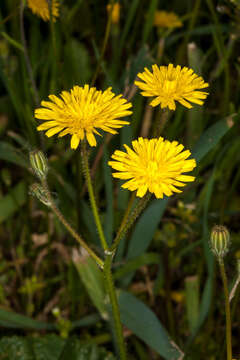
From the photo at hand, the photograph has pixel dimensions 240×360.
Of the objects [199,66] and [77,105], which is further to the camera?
[199,66]

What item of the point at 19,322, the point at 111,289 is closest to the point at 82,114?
the point at 111,289

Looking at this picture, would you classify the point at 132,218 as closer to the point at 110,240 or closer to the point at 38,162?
the point at 38,162

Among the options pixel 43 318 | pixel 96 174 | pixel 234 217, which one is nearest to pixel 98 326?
pixel 43 318

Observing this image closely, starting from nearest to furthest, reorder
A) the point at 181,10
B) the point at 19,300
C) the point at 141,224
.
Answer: the point at 141,224
the point at 19,300
the point at 181,10

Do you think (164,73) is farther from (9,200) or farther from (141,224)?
(9,200)

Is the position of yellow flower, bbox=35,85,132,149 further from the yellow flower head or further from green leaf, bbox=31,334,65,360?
green leaf, bbox=31,334,65,360
